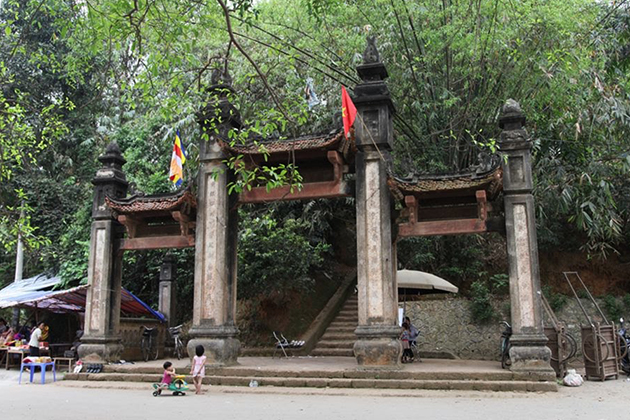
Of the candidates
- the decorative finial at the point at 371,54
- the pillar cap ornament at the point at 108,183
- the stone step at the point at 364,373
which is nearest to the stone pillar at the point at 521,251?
the stone step at the point at 364,373

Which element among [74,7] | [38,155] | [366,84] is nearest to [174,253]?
[38,155]

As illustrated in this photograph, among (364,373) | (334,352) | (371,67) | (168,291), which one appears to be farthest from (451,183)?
(168,291)

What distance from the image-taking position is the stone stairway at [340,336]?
1462cm

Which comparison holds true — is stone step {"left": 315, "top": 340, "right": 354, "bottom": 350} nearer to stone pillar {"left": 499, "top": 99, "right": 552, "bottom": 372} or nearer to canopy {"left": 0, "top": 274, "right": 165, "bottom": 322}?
canopy {"left": 0, "top": 274, "right": 165, "bottom": 322}

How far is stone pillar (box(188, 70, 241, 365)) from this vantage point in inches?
432

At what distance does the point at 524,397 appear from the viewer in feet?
27.3

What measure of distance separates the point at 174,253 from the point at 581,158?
11771 millimetres

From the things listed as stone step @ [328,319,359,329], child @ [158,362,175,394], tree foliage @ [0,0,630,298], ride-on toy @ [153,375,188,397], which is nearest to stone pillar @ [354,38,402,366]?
tree foliage @ [0,0,630,298]

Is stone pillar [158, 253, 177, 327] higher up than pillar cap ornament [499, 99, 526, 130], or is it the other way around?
pillar cap ornament [499, 99, 526, 130]

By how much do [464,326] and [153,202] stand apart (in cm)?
934

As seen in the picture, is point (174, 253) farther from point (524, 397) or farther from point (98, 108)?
point (524, 397)

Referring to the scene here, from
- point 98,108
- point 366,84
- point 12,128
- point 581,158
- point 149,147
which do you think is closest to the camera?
point 12,128

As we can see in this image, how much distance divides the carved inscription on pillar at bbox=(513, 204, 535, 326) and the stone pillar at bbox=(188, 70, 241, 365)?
559 cm

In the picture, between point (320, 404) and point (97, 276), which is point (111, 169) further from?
point (320, 404)
